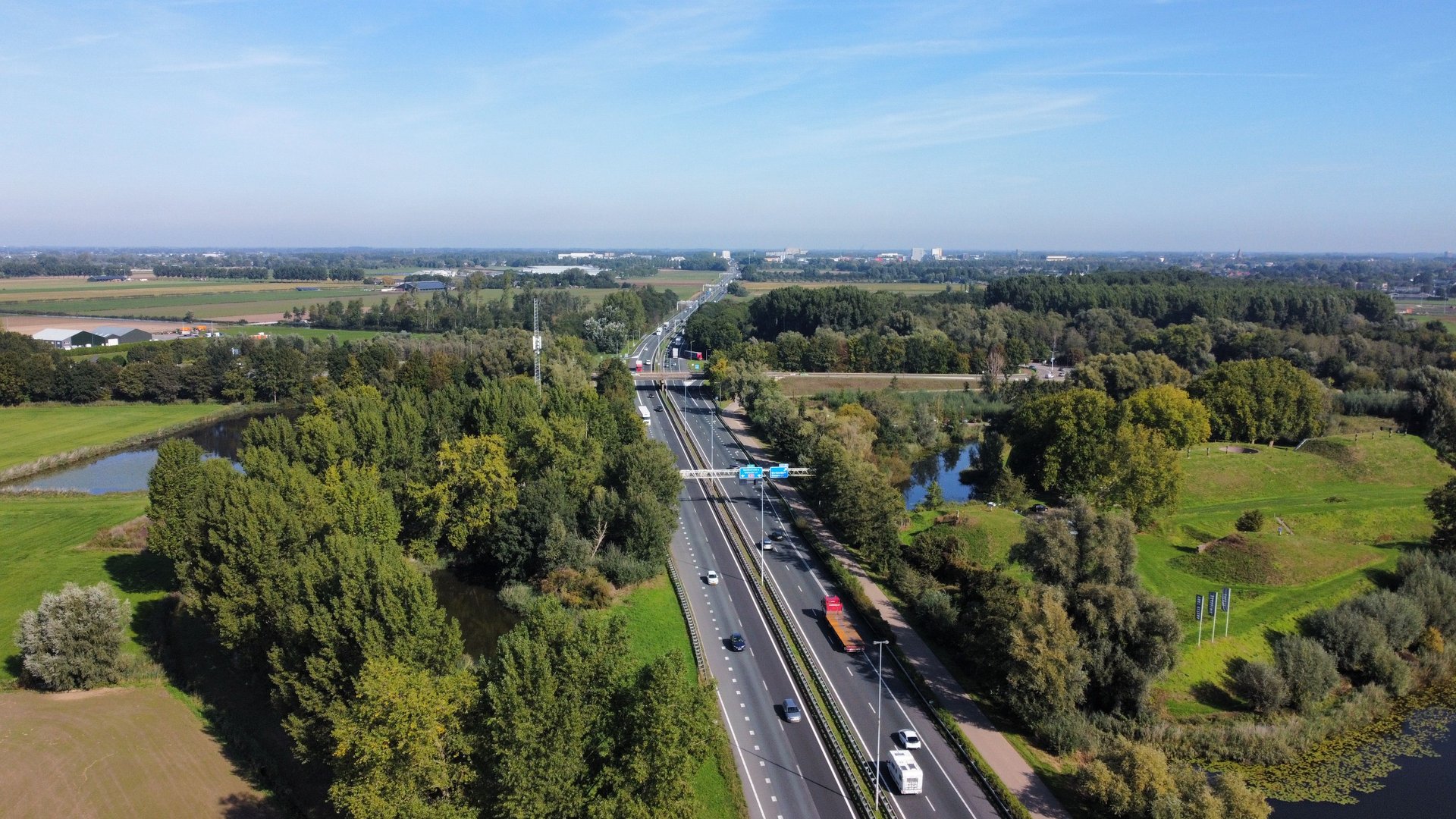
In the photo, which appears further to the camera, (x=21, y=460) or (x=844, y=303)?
(x=844, y=303)

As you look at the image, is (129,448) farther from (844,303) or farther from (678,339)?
(844,303)

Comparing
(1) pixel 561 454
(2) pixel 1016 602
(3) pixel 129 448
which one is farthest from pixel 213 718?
(3) pixel 129 448

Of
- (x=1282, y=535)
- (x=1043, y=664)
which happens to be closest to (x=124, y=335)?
(x=1043, y=664)

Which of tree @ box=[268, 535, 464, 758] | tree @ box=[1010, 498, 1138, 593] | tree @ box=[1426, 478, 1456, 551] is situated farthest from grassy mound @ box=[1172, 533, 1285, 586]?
tree @ box=[268, 535, 464, 758]

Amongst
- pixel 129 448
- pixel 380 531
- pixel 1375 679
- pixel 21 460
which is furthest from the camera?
pixel 129 448

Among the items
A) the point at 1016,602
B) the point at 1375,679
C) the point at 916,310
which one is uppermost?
the point at 916,310

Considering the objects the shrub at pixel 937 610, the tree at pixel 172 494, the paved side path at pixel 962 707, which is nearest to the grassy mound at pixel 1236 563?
the shrub at pixel 937 610

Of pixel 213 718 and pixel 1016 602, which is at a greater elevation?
pixel 1016 602

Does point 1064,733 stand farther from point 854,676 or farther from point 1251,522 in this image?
point 1251,522
